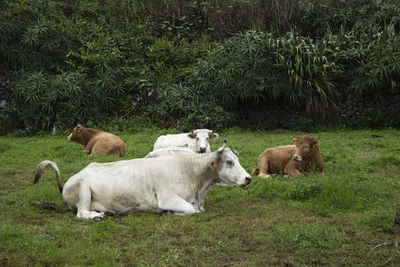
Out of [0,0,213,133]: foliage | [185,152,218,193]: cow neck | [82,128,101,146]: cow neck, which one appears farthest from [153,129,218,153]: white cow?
[0,0,213,133]: foliage

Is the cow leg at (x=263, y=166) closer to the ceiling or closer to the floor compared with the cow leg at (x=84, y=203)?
closer to the floor

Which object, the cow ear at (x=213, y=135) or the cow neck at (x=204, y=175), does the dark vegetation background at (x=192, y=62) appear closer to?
the cow ear at (x=213, y=135)

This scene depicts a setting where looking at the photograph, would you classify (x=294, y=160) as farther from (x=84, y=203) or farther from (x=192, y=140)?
(x=84, y=203)

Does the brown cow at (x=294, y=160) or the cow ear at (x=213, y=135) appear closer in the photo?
the brown cow at (x=294, y=160)

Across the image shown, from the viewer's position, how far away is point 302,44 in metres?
16.7

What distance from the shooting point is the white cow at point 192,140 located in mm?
10773

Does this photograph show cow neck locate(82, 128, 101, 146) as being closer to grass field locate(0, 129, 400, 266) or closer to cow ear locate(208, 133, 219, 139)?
grass field locate(0, 129, 400, 266)

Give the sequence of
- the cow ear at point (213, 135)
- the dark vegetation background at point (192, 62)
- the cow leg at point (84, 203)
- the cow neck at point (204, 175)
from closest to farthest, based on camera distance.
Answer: the cow leg at point (84, 203), the cow neck at point (204, 175), the cow ear at point (213, 135), the dark vegetation background at point (192, 62)

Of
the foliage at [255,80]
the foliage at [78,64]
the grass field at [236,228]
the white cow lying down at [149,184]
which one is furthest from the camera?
the foliage at [78,64]

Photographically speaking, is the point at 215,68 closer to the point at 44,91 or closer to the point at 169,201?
the point at 44,91

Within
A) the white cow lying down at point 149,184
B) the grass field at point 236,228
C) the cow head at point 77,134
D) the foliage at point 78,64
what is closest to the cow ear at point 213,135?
the grass field at point 236,228

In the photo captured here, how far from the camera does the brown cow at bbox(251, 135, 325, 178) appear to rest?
8617mm

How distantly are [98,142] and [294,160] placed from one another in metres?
5.42

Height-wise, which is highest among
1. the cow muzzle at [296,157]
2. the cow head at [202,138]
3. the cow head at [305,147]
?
the cow head at [305,147]
